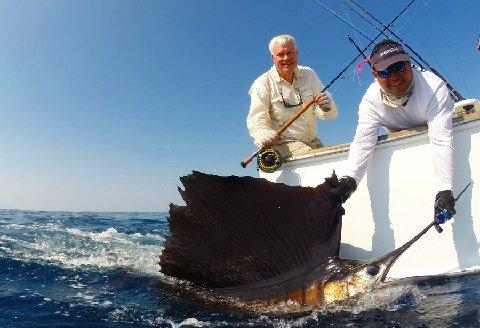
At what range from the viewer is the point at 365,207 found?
3539 mm

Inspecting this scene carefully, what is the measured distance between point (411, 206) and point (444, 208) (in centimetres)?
38

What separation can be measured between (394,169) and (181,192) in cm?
169

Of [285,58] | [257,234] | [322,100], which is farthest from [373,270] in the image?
[285,58]

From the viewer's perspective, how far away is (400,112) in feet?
11.3

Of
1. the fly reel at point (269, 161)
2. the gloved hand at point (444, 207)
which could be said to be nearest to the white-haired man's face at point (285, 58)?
the fly reel at point (269, 161)

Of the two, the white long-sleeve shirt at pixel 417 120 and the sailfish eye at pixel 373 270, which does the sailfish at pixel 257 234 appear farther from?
the white long-sleeve shirt at pixel 417 120

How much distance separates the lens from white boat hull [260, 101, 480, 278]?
312cm

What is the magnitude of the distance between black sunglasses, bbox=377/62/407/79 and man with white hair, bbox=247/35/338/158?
111 cm

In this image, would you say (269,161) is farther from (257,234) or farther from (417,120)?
(417,120)

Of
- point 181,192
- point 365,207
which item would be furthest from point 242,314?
point 365,207

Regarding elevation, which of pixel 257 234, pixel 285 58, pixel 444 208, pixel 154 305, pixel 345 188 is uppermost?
pixel 285 58

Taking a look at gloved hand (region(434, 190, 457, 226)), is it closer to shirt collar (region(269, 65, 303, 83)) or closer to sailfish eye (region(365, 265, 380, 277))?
sailfish eye (region(365, 265, 380, 277))

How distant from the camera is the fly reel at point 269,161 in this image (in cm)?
395

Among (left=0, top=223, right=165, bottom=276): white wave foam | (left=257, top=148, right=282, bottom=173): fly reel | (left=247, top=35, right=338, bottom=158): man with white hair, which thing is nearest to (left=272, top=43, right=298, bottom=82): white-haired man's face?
(left=247, top=35, right=338, bottom=158): man with white hair
